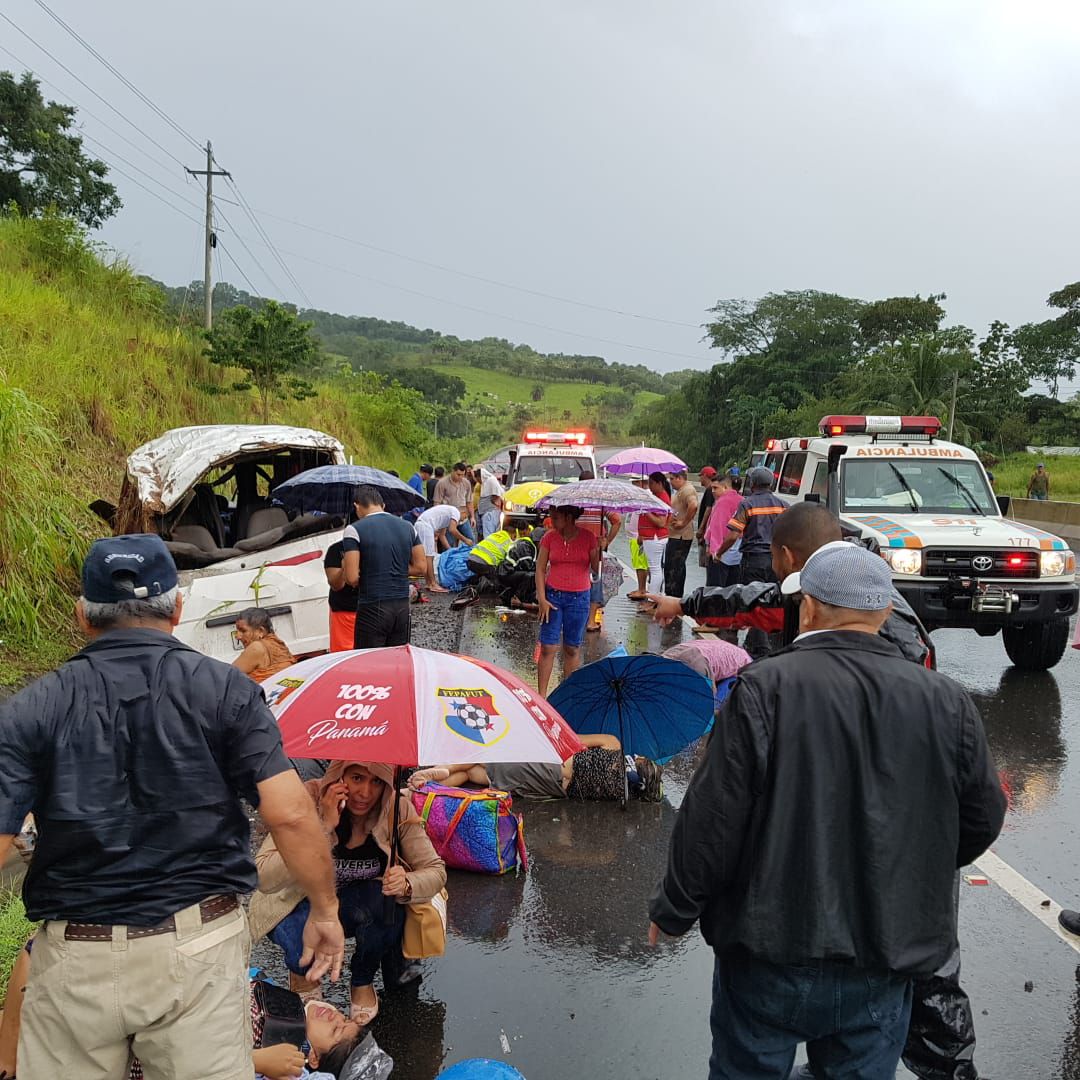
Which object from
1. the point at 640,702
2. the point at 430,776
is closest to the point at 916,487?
the point at 640,702

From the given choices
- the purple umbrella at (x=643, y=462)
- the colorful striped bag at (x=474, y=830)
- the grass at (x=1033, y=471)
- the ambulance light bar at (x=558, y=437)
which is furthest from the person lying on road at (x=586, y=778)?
the grass at (x=1033, y=471)

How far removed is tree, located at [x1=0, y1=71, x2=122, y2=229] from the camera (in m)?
28.8

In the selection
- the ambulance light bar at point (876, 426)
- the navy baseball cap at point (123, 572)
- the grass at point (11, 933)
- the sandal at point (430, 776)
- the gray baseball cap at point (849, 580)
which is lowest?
the grass at point (11, 933)

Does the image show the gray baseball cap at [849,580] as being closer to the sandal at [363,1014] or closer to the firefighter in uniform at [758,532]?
the sandal at [363,1014]

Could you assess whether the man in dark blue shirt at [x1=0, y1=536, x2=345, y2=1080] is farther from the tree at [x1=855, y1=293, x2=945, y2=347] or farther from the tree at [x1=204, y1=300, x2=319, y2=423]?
the tree at [x1=855, y1=293, x2=945, y2=347]

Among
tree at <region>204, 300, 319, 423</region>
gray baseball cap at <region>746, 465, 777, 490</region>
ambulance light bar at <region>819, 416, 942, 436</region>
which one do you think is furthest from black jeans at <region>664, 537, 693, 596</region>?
tree at <region>204, 300, 319, 423</region>

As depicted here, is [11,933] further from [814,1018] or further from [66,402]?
[66,402]

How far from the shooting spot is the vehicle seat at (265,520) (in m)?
9.59

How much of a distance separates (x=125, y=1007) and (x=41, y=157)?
110 ft

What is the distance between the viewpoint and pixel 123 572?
7.74ft

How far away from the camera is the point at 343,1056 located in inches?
130

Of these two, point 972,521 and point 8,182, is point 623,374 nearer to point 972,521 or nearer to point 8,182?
point 8,182

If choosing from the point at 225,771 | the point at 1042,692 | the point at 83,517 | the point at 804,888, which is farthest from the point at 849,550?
the point at 83,517

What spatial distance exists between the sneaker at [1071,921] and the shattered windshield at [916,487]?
6.13 metres
